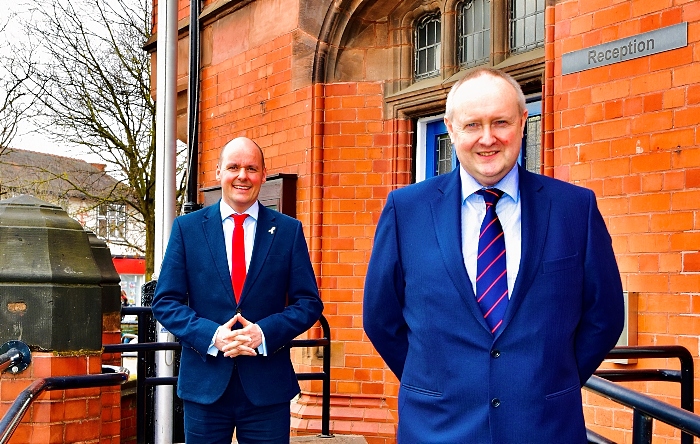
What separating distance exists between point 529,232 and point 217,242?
165cm

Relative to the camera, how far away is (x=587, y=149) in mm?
5328

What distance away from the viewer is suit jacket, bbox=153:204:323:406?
3.33 meters

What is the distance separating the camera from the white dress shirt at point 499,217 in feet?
7.31

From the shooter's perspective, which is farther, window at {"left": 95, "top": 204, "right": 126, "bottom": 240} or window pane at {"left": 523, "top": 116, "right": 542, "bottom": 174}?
window at {"left": 95, "top": 204, "right": 126, "bottom": 240}

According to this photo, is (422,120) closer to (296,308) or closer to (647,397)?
(296,308)

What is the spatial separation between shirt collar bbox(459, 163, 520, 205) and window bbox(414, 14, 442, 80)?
17.0 feet

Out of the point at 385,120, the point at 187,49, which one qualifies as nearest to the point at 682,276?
→ the point at 385,120

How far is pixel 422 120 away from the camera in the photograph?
7.41 metres

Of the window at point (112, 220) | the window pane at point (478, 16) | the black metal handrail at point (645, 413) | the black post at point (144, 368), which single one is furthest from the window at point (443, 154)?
the window at point (112, 220)

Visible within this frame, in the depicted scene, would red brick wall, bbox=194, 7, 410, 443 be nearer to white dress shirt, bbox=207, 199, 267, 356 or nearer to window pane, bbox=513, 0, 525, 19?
window pane, bbox=513, 0, 525, 19

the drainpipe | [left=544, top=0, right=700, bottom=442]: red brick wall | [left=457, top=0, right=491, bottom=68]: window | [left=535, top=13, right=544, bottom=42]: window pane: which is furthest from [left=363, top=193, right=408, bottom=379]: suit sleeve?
the drainpipe

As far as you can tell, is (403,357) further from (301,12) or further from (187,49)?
(187,49)

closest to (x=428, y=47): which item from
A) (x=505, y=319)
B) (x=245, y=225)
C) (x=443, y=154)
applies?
(x=443, y=154)

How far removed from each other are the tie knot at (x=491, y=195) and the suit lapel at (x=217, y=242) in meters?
1.48
